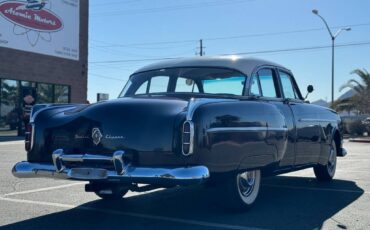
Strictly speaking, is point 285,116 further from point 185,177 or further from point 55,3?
point 55,3

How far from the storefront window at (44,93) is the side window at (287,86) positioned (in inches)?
860

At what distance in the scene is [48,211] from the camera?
5.99m

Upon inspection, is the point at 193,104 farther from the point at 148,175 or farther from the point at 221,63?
the point at 221,63

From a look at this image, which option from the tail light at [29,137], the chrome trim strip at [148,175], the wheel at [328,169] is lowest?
the wheel at [328,169]

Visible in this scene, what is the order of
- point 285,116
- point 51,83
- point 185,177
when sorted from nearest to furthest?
point 185,177 < point 285,116 < point 51,83

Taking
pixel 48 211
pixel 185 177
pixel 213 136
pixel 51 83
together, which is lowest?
pixel 48 211

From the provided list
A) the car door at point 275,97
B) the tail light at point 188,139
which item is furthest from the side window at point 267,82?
the tail light at point 188,139

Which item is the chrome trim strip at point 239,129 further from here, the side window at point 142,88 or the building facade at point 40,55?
the building facade at point 40,55

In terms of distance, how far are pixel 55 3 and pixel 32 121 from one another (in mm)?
24548

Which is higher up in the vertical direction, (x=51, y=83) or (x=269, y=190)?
(x=51, y=83)

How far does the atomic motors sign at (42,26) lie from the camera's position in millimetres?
25844

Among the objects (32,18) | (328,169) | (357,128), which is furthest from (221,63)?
(357,128)

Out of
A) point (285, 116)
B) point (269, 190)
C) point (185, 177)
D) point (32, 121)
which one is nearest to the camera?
point (185, 177)

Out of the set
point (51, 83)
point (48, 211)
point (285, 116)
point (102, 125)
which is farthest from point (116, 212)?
point (51, 83)
